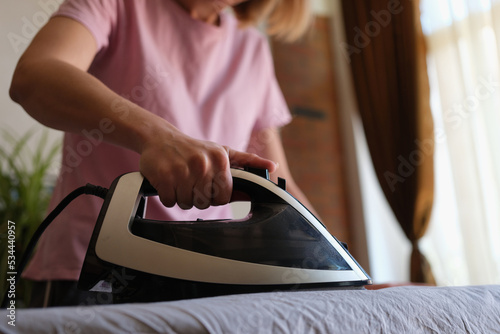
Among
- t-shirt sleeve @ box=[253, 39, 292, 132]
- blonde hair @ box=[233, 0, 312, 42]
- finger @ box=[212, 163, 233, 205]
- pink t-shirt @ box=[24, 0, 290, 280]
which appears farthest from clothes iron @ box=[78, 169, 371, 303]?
blonde hair @ box=[233, 0, 312, 42]

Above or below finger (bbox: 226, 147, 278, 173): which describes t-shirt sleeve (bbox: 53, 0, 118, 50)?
above

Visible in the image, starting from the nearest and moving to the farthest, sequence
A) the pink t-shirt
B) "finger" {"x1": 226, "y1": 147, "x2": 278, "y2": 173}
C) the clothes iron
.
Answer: the clothes iron, "finger" {"x1": 226, "y1": 147, "x2": 278, "y2": 173}, the pink t-shirt

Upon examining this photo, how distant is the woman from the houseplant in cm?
109

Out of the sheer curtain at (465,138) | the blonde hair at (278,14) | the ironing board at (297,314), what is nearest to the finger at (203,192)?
the ironing board at (297,314)

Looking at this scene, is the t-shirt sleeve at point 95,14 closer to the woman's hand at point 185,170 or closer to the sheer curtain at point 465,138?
the woman's hand at point 185,170

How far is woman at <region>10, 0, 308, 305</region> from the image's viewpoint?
65 cm

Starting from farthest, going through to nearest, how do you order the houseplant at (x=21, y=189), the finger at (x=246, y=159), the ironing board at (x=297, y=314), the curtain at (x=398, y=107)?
the curtain at (x=398, y=107), the houseplant at (x=21, y=189), the finger at (x=246, y=159), the ironing board at (x=297, y=314)

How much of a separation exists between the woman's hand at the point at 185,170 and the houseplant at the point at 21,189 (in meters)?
1.41

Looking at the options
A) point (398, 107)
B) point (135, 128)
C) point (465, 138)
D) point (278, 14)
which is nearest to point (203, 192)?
point (135, 128)

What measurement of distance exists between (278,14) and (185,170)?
0.86 meters

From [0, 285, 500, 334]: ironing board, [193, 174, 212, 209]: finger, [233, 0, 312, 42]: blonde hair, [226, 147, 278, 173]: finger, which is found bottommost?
[0, 285, 500, 334]: ironing board

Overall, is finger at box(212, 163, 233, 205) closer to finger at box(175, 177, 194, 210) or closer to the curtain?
finger at box(175, 177, 194, 210)

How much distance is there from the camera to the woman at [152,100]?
0.65m

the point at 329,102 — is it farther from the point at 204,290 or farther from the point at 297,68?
the point at 204,290
